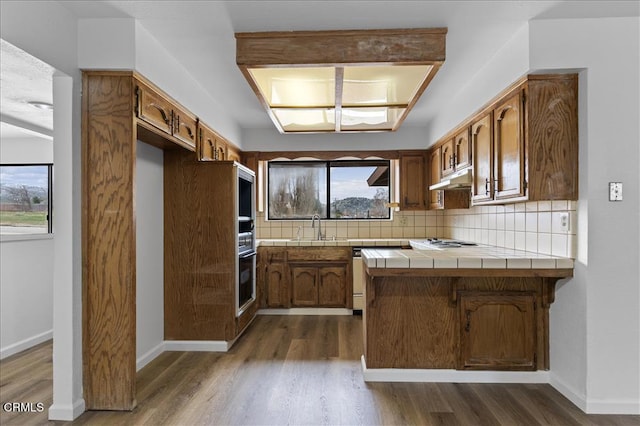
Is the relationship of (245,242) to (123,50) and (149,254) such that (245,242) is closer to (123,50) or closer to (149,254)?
(149,254)

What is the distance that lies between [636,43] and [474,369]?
2322 mm

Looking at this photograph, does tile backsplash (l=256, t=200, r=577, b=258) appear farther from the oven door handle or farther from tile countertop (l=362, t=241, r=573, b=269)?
the oven door handle

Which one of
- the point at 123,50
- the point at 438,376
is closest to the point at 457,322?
the point at 438,376

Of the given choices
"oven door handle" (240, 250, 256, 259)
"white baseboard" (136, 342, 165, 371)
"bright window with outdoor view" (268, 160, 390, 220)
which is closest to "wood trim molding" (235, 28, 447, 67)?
"oven door handle" (240, 250, 256, 259)

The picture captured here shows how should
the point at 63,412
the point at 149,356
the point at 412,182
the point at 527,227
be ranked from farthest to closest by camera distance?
the point at 412,182 → the point at 149,356 → the point at 527,227 → the point at 63,412

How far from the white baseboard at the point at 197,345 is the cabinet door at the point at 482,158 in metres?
2.54

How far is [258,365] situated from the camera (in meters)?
3.14

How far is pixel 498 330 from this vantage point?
2783 millimetres

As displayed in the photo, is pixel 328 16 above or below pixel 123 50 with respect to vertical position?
above

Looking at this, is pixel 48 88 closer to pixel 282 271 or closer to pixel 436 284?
pixel 282 271

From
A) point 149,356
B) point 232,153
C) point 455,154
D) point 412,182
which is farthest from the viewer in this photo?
point 412,182

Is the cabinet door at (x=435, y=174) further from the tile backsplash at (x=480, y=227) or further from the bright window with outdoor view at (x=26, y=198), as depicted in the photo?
the bright window with outdoor view at (x=26, y=198)

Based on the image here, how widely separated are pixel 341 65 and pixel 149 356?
2693 millimetres

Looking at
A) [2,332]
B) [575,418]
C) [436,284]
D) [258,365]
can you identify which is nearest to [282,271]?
[258,365]
